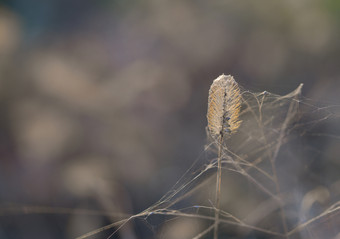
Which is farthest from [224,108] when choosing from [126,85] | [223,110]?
[126,85]

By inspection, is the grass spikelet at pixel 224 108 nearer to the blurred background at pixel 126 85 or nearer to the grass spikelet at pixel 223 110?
the grass spikelet at pixel 223 110

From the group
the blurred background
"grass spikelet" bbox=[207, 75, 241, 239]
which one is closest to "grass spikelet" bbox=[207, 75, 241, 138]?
"grass spikelet" bbox=[207, 75, 241, 239]

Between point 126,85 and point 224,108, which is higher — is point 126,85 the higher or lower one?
the higher one

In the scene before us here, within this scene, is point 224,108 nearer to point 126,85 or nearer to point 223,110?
point 223,110

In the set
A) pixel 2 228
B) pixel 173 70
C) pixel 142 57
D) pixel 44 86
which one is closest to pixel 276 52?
pixel 173 70

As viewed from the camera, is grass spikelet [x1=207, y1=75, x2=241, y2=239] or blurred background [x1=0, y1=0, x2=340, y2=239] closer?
grass spikelet [x1=207, y1=75, x2=241, y2=239]

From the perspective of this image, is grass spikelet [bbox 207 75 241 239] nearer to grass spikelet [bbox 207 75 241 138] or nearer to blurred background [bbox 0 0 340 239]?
grass spikelet [bbox 207 75 241 138]

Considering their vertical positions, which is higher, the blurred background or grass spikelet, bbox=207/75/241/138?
the blurred background

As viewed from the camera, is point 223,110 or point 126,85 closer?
point 223,110

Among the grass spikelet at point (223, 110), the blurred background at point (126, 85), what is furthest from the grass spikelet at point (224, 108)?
the blurred background at point (126, 85)
